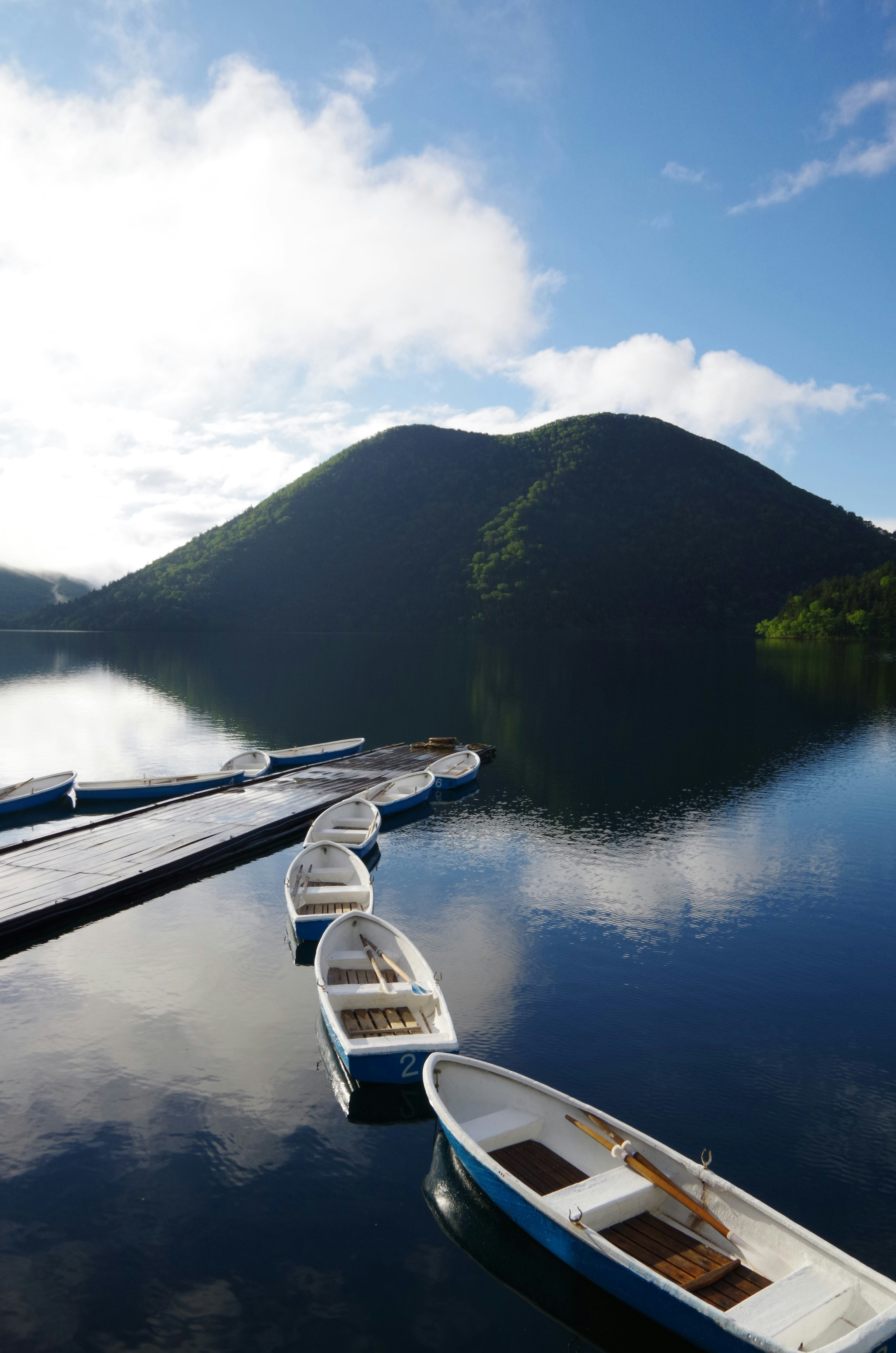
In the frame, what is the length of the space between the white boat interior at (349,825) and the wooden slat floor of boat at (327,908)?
4.07 m

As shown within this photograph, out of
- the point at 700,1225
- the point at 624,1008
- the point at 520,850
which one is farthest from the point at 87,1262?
the point at 520,850

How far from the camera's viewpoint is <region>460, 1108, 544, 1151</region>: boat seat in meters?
12.2

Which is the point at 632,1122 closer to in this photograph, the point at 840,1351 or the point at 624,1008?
the point at 624,1008

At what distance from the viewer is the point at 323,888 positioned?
24.3m

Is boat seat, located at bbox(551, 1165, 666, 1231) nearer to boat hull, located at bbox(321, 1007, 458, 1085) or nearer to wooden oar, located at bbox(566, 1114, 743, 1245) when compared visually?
wooden oar, located at bbox(566, 1114, 743, 1245)

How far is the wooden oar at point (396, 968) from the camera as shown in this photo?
54.4 ft

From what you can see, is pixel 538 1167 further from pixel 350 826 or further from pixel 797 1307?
pixel 350 826

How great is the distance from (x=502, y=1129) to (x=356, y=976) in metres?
6.64

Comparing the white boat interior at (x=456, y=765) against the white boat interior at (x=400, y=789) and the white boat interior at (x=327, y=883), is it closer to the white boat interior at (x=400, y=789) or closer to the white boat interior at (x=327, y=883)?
the white boat interior at (x=400, y=789)

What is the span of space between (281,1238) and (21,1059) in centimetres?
815

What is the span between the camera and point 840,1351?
325 inches

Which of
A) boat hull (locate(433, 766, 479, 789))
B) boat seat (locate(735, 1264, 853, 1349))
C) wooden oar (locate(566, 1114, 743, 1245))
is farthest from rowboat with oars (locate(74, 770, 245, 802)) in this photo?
boat seat (locate(735, 1264, 853, 1349))

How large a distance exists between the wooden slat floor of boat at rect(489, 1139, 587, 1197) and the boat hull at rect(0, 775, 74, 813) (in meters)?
33.8

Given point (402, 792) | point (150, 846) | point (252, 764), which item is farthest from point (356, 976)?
point (252, 764)
